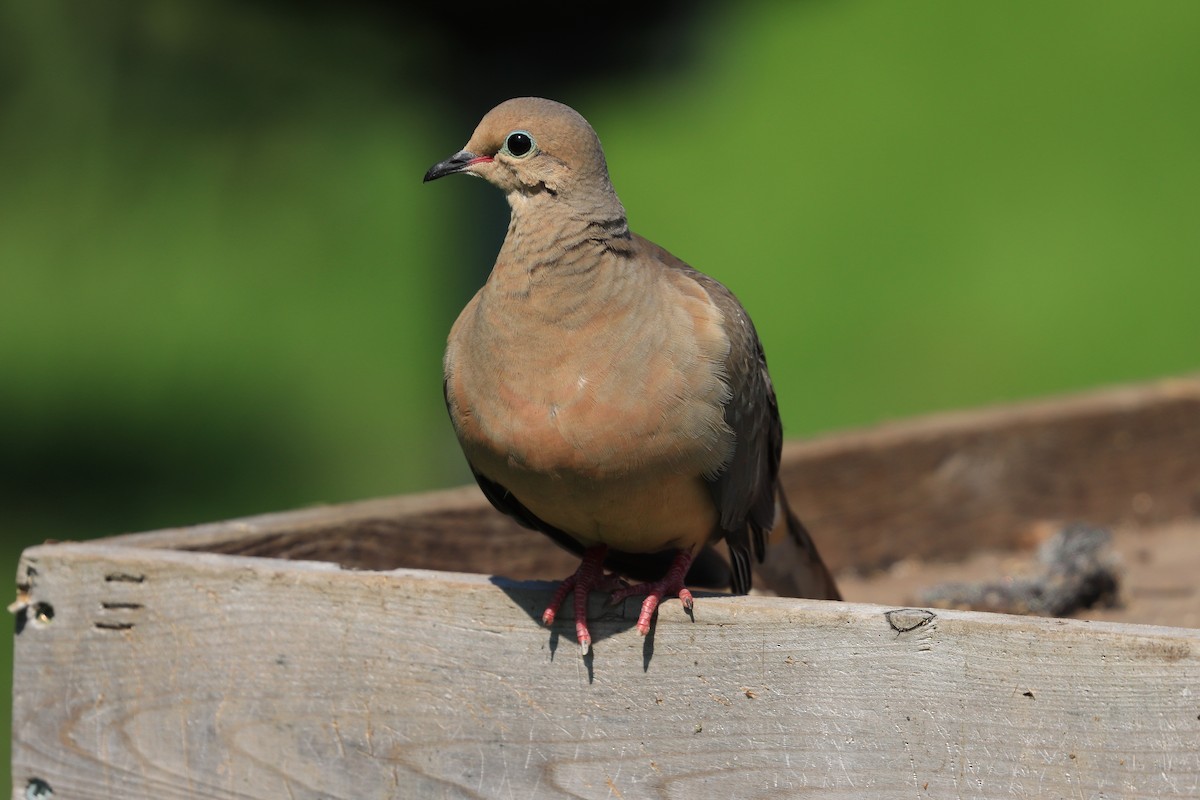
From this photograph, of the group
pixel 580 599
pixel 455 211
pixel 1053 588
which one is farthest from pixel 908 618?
pixel 455 211

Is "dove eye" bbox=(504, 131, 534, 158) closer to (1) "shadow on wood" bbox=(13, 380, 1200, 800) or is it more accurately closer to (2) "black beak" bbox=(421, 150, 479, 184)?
(2) "black beak" bbox=(421, 150, 479, 184)

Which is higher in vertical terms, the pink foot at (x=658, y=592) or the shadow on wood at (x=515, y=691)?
the pink foot at (x=658, y=592)

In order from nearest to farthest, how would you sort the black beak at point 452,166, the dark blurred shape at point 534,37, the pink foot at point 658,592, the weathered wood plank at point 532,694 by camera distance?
the weathered wood plank at point 532,694, the pink foot at point 658,592, the black beak at point 452,166, the dark blurred shape at point 534,37

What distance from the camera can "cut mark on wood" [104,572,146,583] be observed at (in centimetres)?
278

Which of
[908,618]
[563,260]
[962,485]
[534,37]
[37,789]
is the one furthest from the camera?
[534,37]

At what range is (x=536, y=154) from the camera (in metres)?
2.74

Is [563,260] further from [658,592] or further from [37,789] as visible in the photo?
[37,789]

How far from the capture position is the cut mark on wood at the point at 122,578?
2777 mm

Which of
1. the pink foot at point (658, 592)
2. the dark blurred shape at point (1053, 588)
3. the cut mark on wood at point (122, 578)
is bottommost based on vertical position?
the dark blurred shape at point (1053, 588)

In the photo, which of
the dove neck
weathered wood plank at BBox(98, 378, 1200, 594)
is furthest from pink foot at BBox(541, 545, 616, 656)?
weathered wood plank at BBox(98, 378, 1200, 594)

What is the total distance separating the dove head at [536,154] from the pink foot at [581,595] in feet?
2.19

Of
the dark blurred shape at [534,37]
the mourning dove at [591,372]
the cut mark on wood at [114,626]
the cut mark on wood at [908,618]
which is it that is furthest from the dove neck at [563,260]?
the dark blurred shape at [534,37]

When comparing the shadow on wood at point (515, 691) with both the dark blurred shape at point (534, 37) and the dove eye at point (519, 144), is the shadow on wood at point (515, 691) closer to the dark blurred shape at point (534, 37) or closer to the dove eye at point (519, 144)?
the dove eye at point (519, 144)

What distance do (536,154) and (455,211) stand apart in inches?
186
